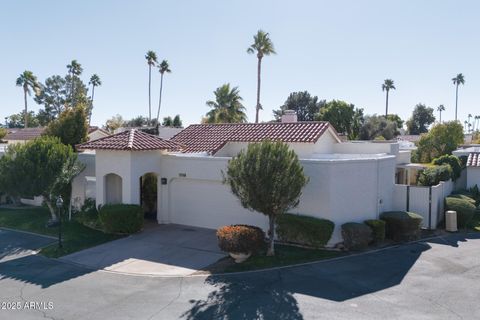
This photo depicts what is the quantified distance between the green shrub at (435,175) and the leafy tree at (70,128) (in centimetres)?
2215

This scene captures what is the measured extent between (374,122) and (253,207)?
188 ft

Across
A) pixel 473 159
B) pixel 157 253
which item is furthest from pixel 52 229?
pixel 473 159

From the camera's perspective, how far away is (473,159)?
26859 mm

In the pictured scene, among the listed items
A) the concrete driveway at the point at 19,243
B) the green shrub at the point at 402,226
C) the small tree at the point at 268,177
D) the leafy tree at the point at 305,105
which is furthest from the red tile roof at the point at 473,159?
the leafy tree at the point at 305,105

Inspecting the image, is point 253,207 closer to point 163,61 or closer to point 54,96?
point 163,61

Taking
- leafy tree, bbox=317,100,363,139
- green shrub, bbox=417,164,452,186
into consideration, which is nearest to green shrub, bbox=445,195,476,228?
green shrub, bbox=417,164,452,186

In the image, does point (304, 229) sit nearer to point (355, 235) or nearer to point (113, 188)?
point (355, 235)

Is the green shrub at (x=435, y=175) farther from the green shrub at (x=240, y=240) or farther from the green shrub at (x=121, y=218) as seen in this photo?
the green shrub at (x=121, y=218)

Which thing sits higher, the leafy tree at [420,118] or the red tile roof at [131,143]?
the leafy tree at [420,118]

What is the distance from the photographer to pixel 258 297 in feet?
40.7

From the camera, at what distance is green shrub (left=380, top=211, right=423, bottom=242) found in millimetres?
18312

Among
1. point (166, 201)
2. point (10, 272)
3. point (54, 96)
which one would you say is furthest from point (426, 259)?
point (54, 96)

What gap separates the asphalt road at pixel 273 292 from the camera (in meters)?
11.4

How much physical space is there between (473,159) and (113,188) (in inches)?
869
